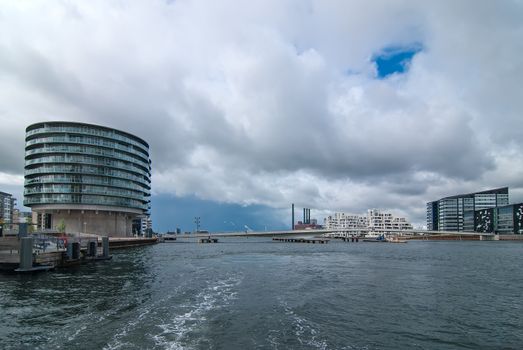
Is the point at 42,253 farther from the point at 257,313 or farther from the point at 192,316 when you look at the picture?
the point at 257,313

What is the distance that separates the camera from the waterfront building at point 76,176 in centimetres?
15075

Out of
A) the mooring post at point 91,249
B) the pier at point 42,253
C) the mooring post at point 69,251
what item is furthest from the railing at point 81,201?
the mooring post at point 69,251

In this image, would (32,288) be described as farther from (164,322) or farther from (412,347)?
(412,347)

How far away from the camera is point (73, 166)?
15238 centimetres

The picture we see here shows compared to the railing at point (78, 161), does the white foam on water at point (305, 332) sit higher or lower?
lower

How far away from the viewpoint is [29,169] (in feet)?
516

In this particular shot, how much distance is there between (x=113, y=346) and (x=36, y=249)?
4285 cm

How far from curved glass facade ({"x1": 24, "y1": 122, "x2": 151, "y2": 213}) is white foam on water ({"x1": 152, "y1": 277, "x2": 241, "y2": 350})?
129811 mm

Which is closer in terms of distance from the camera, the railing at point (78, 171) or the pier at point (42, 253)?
the pier at point (42, 253)

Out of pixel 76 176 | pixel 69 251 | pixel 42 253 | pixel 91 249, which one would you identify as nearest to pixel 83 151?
pixel 76 176

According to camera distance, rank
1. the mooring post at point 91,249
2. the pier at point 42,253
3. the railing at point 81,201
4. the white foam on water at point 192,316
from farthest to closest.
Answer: the railing at point 81,201, the mooring post at point 91,249, the pier at point 42,253, the white foam on water at point 192,316

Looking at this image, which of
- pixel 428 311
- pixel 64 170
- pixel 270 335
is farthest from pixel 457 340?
pixel 64 170

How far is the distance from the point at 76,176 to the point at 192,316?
144384 mm

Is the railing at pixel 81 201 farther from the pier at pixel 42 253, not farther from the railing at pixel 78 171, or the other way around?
the pier at pixel 42 253
